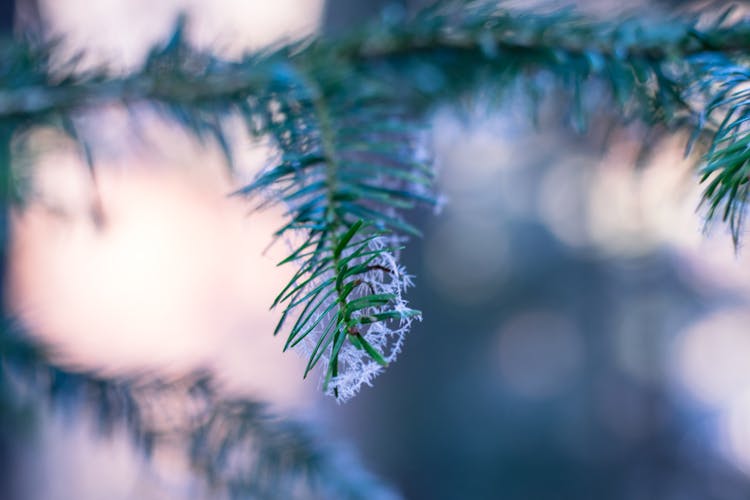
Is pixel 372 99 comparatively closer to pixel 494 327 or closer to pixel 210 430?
pixel 210 430

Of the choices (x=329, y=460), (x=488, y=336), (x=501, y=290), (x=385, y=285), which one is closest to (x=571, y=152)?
(x=501, y=290)

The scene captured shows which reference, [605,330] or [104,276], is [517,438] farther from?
[104,276]

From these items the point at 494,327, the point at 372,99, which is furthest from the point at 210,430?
the point at 494,327

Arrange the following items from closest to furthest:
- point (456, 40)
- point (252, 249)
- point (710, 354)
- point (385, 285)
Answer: point (385, 285), point (456, 40), point (710, 354), point (252, 249)

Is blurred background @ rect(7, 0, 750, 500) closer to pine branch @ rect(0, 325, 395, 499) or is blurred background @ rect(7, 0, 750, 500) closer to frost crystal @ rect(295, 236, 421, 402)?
pine branch @ rect(0, 325, 395, 499)

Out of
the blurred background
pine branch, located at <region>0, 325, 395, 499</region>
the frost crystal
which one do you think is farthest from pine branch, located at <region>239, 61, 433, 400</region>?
the blurred background

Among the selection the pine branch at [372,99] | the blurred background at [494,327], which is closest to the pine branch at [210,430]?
the pine branch at [372,99]
